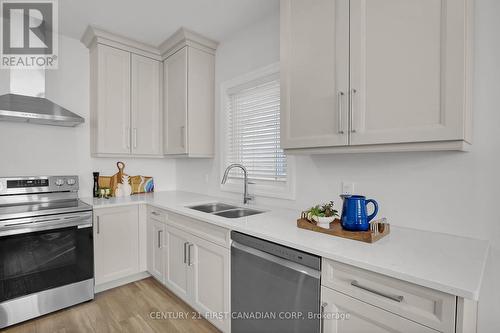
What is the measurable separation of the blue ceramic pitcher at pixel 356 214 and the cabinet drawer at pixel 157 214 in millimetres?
1558

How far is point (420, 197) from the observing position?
1.41 meters

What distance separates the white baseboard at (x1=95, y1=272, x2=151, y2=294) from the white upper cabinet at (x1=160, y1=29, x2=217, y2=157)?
1300 millimetres

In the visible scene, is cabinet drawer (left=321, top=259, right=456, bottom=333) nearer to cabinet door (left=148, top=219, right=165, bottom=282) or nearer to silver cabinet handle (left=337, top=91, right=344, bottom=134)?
silver cabinet handle (left=337, top=91, right=344, bottom=134)

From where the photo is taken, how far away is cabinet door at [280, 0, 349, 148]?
1358 millimetres

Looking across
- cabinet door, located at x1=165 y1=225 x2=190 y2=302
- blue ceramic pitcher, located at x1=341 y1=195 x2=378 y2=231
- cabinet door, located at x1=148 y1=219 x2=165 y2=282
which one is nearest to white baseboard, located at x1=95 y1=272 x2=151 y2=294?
cabinet door, located at x1=148 y1=219 x2=165 y2=282

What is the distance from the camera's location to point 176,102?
2752 millimetres

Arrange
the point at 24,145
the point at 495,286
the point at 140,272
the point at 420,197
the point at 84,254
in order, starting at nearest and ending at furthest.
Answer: the point at 495,286, the point at 420,197, the point at 84,254, the point at 24,145, the point at 140,272

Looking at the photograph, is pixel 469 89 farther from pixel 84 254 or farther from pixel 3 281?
pixel 3 281

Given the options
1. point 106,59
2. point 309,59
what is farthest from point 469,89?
point 106,59

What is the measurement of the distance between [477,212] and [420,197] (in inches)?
9.5

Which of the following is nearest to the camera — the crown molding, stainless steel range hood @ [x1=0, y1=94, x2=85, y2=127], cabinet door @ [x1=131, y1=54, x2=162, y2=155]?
stainless steel range hood @ [x1=0, y1=94, x2=85, y2=127]

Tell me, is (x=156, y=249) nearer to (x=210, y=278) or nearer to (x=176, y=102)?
(x=210, y=278)

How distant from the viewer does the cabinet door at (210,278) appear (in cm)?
167

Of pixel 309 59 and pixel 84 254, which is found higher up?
pixel 309 59
